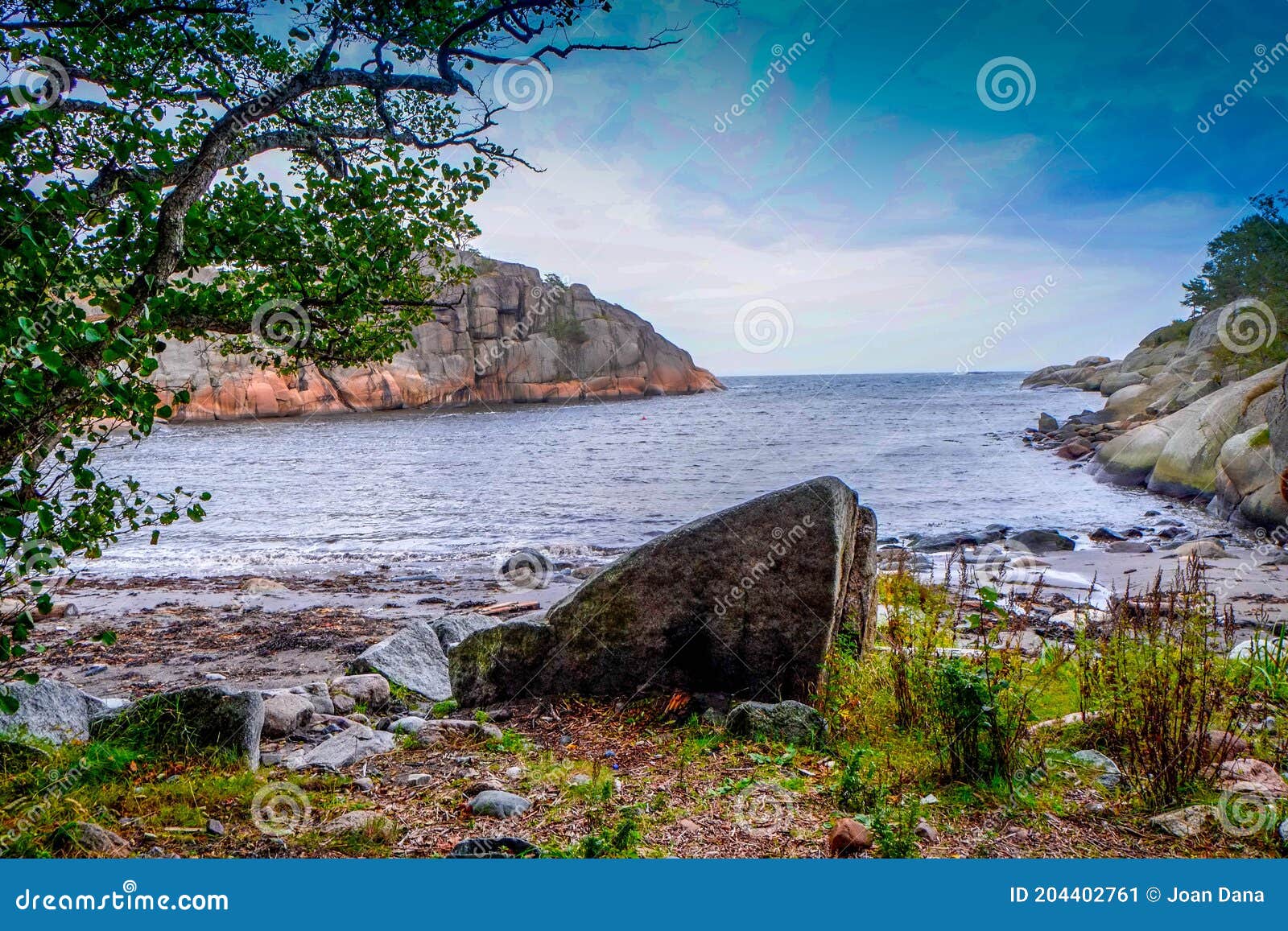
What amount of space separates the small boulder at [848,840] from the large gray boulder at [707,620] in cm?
226

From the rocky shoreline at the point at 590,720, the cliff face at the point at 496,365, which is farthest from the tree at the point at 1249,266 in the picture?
the cliff face at the point at 496,365

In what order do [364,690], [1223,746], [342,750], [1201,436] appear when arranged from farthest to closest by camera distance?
[1201,436] < [364,690] < [342,750] < [1223,746]

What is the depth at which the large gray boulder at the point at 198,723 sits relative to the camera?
4734 mm

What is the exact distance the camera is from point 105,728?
492cm

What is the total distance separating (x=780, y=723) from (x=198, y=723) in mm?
3775

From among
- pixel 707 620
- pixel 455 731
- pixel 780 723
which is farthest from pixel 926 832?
pixel 455 731

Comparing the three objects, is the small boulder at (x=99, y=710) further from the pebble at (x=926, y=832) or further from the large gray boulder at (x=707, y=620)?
the pebble at (x=926, y=832)

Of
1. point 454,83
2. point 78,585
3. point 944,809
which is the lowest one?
point 78,585

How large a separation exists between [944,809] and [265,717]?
469 centimetres

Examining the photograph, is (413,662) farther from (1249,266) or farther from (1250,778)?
(1249,266)

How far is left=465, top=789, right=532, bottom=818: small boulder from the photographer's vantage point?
13.2 feet

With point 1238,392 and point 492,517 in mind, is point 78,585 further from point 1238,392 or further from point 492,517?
point 1238,392

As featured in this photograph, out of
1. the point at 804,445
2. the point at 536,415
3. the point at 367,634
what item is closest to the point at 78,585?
the point at 367,634

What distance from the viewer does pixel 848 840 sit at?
11.7 ft
